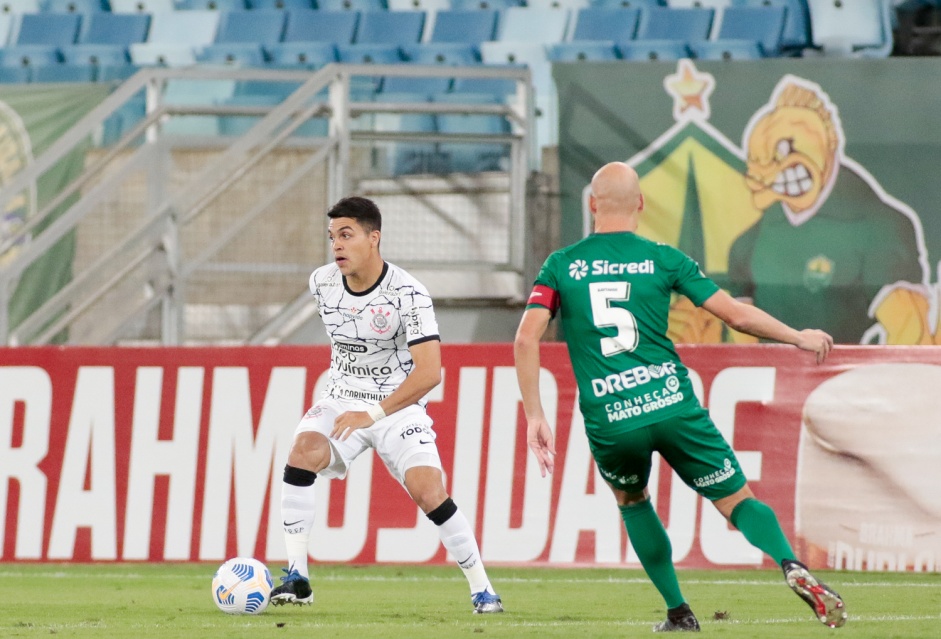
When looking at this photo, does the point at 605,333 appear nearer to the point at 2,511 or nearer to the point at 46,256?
the point at 2,511

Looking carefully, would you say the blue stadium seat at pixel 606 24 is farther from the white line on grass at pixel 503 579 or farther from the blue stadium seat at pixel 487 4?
the white line on grass at pixel 503 579

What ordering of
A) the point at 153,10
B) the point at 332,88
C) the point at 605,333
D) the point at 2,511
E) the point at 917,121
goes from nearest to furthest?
the point at 605,333 < the point at 2,511 < the point at 917,121 < the point at 332,88 < the point at 153,10

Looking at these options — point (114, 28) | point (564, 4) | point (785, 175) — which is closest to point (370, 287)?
point (785, 175)

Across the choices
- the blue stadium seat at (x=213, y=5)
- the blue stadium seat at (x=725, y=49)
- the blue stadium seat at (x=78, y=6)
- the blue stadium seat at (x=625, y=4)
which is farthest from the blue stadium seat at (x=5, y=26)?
the blue stadium seat at (x=725, y=49)

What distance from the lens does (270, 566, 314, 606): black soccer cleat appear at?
274 inches

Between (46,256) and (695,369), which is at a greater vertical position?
(46,256)

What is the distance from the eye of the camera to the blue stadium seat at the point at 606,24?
13.6 meters

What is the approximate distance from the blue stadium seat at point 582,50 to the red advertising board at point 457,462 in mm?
4410

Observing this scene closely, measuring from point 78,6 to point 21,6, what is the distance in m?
0.66

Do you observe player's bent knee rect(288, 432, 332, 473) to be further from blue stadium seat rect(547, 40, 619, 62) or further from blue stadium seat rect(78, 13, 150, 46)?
blue stadium seat rect(78, 13, 150, 46)

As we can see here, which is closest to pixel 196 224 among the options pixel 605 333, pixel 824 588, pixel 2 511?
pixel 2 511

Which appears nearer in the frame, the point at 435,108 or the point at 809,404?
the point at 809,404

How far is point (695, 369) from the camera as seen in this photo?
9.74 metres

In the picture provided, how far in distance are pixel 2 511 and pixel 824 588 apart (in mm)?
6526
